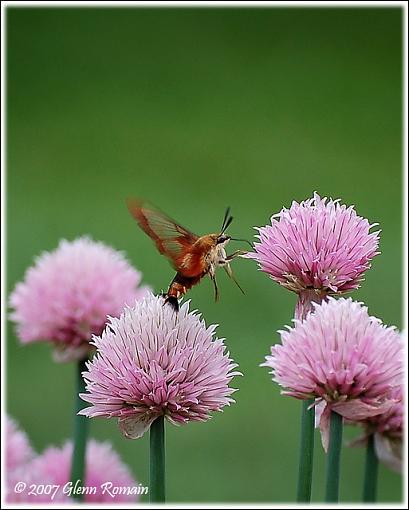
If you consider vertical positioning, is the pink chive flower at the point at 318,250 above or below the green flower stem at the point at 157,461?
above

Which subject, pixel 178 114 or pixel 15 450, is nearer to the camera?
pixel 15 450

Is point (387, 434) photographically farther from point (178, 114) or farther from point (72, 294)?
point (178, 114)

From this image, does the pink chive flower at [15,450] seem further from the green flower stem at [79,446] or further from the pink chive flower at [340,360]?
the pink chive flower at [340,360]

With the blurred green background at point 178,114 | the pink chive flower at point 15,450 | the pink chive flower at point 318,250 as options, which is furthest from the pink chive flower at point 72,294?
the blurred green background at point 178,114

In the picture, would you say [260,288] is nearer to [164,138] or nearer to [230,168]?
[230,168]

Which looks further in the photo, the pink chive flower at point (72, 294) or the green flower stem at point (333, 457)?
the pink chive flower at point (72, 294)

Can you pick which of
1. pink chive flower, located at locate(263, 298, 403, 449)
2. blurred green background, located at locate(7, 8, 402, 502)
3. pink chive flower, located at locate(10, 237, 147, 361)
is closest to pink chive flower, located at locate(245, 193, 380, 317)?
pink chive flower, located at locate(263, 298, 403, 449)

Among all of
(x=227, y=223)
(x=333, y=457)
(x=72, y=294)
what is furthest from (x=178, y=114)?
(x=333, y=457)
